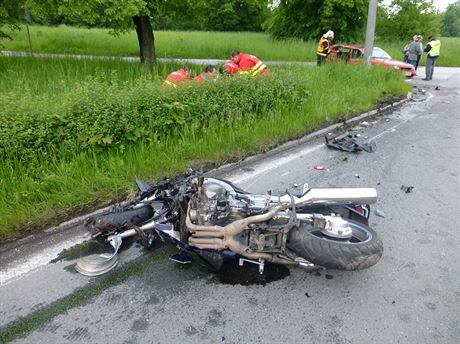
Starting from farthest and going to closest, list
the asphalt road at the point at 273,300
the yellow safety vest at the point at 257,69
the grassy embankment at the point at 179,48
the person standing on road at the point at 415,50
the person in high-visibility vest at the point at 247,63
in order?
the grassy embankment at the point at 179,48
the person standing on road at the point at 415,50
the person in high-visibility vest at the point at 247,63
the yellow safety vest at the point at 257,69
the asphalt road at the point at 273,300

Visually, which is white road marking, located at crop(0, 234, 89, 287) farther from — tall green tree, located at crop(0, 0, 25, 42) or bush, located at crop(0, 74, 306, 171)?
tall green tree, located at crop(0, 0, 25, 42)

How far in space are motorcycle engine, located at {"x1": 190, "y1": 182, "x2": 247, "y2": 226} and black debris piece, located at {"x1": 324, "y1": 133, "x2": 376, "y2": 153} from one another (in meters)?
3.83

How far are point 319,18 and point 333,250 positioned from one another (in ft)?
99.6

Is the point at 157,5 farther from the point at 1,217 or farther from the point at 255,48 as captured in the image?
the point at 255,48

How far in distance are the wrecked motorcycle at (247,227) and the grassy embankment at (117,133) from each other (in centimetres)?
96

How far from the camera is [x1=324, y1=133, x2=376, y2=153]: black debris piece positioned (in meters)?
6.21

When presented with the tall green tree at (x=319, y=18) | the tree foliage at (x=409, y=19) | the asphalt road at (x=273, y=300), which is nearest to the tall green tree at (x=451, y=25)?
the tree foliage at (x=409, y=19)

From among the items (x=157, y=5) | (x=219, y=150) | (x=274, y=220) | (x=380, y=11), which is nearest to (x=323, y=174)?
(x=219, y=150)

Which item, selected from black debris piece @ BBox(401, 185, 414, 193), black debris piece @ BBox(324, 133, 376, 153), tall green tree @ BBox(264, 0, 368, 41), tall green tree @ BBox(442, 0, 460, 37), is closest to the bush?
black debris piece @ BBox(324, 133, 376, 153)

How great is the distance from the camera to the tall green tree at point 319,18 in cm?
2773

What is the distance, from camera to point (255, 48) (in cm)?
2289

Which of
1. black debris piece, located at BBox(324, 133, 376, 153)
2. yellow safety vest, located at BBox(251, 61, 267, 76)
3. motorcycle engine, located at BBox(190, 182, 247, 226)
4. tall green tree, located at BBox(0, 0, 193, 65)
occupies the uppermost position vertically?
tall green tree, located at BBox(0, 0, 193, 65)

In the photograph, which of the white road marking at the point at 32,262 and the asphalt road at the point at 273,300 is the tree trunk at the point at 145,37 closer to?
the white road marking at the point at 32,262

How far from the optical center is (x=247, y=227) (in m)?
2.72
